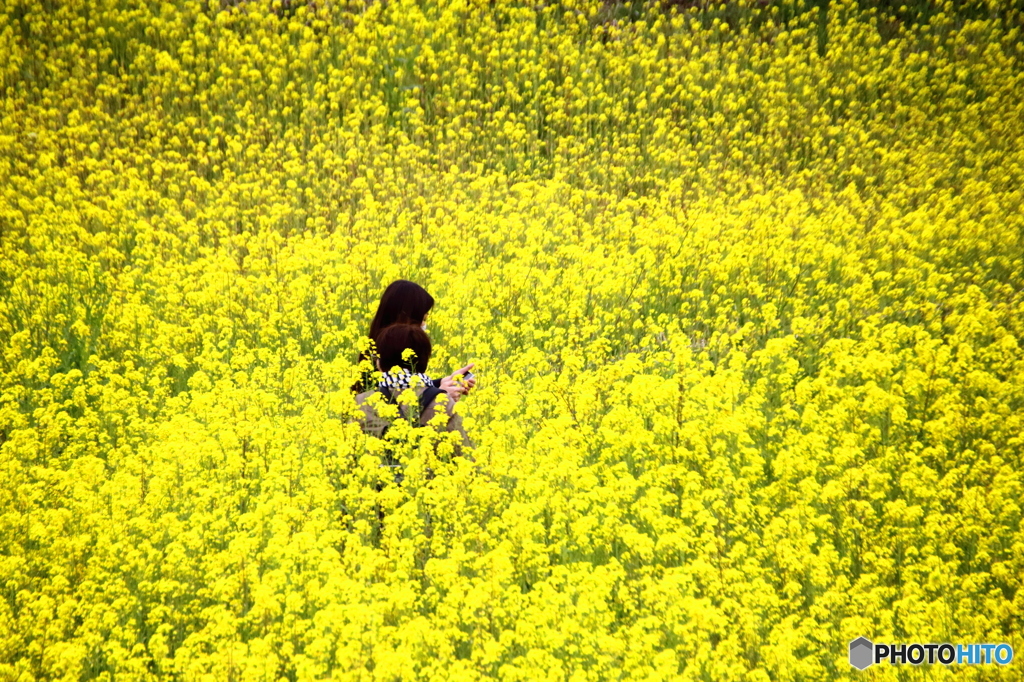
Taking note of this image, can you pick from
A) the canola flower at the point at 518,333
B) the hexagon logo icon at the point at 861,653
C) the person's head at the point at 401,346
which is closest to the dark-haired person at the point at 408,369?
the person's head at the point at 401,346

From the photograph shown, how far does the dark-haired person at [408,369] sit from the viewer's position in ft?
15.3

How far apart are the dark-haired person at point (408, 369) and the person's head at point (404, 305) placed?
0.20 feet

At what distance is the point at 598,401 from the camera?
5695mm

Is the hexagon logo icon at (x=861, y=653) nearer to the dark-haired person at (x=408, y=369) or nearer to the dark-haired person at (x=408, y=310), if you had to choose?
the dark-haired person at (x=408, y=369)

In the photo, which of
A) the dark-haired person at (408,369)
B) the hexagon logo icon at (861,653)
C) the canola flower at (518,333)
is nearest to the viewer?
the hexagon logo icon at (861,653)

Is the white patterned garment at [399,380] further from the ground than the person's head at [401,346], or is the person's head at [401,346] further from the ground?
the person's head at [401,346]

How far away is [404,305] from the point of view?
4754 mm

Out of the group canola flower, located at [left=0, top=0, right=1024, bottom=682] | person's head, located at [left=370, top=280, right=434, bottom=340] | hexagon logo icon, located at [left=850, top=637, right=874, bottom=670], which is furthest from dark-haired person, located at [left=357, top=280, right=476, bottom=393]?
hexagon logo icon, located at [left=850, top=637, right=874, bottom=670]

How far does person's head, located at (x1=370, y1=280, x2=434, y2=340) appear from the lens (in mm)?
4738

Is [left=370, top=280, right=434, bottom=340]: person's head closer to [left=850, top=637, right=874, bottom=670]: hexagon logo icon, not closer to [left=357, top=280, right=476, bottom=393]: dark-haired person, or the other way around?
[left=357, top=280, right=476, bottom=393]: dark-haired person

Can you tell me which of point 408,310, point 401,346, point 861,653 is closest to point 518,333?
point 408,310

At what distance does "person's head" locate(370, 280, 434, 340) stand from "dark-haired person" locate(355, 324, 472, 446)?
62mm

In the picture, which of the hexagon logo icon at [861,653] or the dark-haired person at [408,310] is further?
the dark-haired person at [408,310]

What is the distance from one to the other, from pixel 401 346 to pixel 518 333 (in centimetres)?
255
